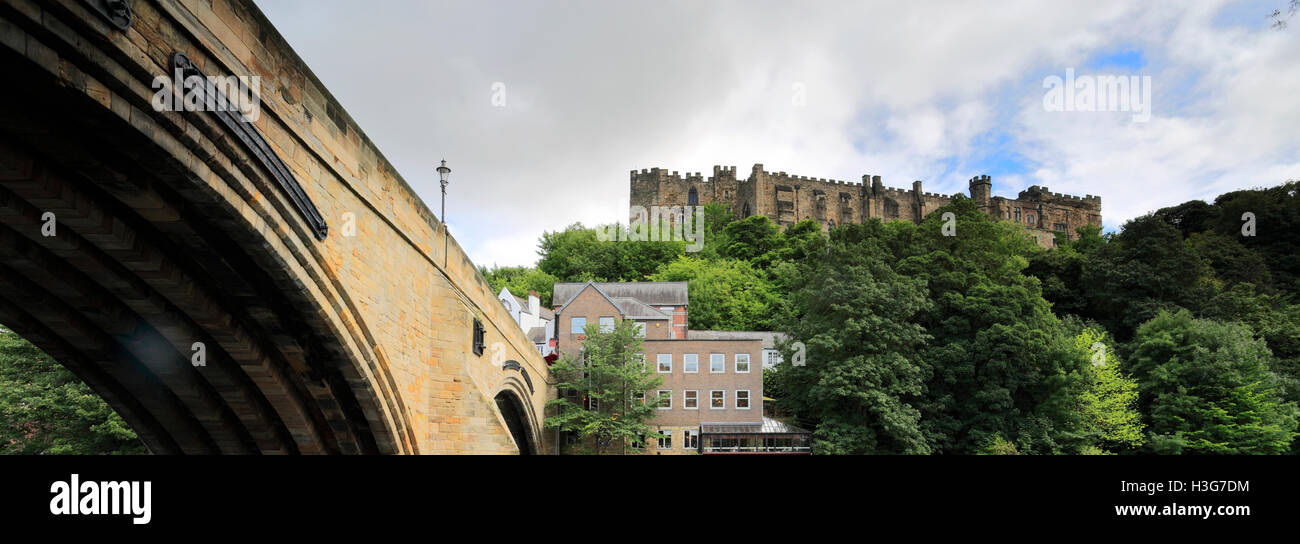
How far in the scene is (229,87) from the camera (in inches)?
314

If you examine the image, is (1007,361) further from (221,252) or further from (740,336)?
(221,252)

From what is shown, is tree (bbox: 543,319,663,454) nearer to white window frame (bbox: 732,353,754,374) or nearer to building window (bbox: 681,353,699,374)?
building window (bbox: 681,353,699,374)

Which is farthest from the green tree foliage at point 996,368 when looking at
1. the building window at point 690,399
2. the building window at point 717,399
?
the building window at point 690,399

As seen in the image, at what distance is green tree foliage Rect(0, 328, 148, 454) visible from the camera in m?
27.7

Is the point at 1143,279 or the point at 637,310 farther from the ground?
the point at 1143,279

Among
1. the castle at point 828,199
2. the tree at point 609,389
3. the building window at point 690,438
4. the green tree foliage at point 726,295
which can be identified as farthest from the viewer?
the castle at point 828,199

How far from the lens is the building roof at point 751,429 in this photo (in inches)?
1515

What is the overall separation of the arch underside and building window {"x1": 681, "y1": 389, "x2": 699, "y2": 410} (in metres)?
26.3

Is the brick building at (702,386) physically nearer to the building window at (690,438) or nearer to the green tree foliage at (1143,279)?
the building window at (690,438)

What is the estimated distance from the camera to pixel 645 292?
1857 inches

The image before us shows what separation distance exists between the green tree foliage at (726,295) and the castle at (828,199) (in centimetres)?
1934

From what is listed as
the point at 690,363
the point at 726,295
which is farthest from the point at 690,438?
the point at 726,295

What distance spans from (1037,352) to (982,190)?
5727 cm

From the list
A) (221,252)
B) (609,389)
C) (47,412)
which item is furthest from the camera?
→ (609,389)
